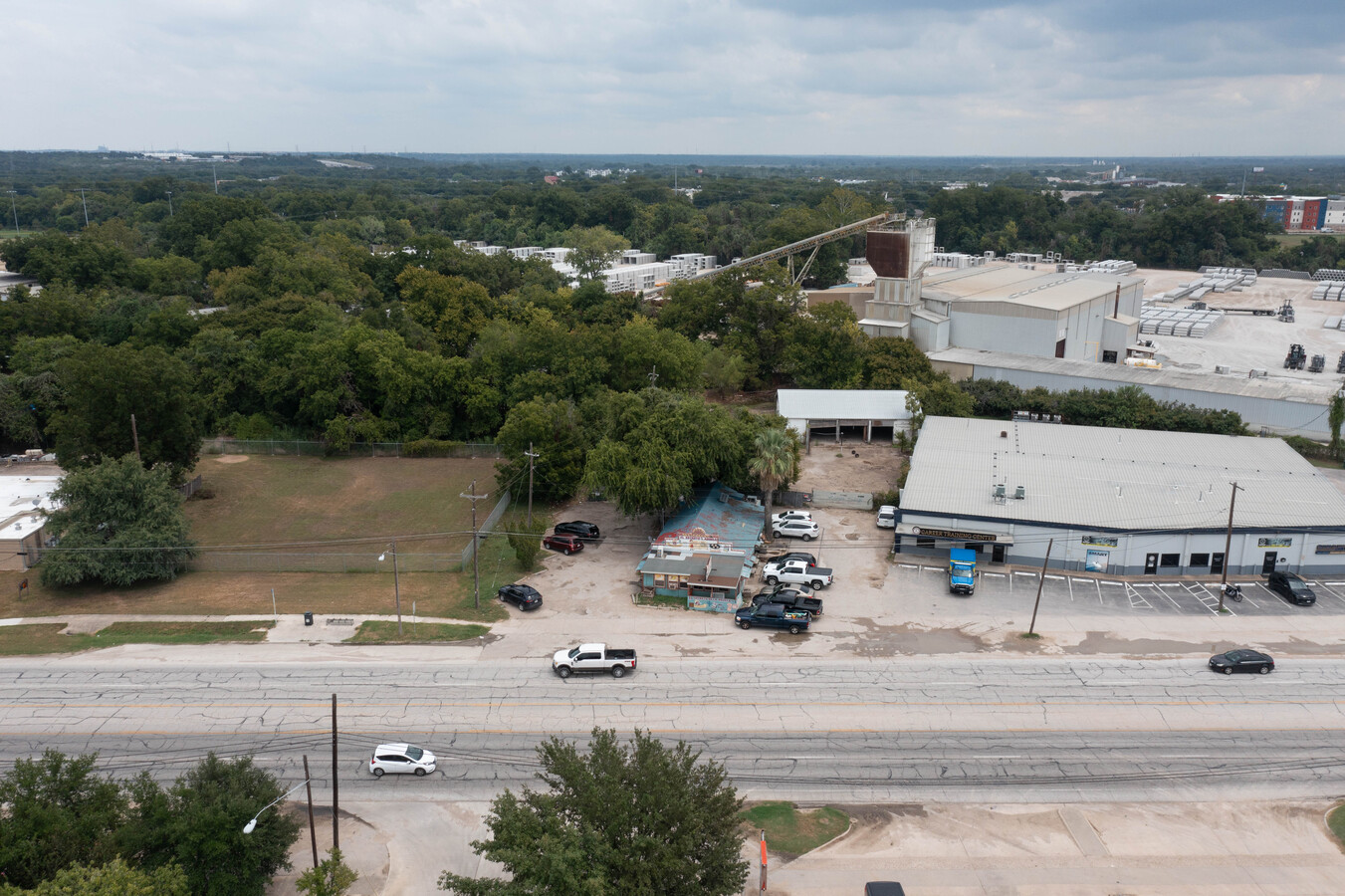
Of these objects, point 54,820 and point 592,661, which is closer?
point 54,820

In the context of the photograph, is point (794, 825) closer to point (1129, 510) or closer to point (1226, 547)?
point (1129, 510)

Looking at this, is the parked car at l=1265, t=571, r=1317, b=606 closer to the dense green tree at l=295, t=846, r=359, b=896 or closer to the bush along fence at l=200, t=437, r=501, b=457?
the dense green tree at l=295, t=846, r=359, b=896

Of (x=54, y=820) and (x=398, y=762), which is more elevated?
(x=54, y=820)

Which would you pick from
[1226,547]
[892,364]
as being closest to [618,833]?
[1226,547]

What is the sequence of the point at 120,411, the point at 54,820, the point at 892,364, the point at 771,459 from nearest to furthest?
the point at 54,820, the point at 771,459, the point at 120,411, the point at 892,364

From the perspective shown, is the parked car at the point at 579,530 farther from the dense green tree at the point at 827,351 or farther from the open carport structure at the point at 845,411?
the dense green tree at the point at 827,351

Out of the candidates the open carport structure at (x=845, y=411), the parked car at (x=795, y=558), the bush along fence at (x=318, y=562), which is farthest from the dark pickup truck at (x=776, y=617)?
the open carport structure at (x=845, y=411)

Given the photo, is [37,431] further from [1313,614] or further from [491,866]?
[1313,614]
